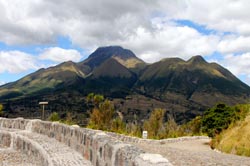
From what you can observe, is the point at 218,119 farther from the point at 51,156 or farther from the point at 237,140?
the point at 51,156

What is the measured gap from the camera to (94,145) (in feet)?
25.8

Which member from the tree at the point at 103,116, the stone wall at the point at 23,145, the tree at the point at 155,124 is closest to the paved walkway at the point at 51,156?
the stone wall at the point at 23,145

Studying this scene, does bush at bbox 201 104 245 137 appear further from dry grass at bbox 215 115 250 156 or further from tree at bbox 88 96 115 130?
tree at bbox 88 96 115 130

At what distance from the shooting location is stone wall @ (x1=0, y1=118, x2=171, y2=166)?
509cm

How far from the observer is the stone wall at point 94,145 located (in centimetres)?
509

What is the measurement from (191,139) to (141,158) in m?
20.9

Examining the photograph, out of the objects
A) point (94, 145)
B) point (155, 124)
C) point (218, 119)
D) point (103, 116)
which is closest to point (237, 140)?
point (218, 119)

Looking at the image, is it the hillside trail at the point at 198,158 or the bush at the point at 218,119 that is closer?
the hillside trail at the point at 198,158

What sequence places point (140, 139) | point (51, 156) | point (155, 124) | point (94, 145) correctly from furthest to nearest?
point (155, 124) → point (140, 139) → point (51, 156) → point (94, 145)

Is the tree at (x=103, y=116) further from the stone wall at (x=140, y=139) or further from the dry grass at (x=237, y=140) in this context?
the dry grass at (x=237, y=140)

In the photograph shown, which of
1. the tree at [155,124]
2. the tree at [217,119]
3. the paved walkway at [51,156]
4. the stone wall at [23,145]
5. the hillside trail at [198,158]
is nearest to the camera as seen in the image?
the paved walkway at [51,156]

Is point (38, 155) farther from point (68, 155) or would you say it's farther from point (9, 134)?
point (9, 134)

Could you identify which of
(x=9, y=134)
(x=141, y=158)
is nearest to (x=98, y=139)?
(x=141, y=158)

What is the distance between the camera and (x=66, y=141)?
1141 centimetres
